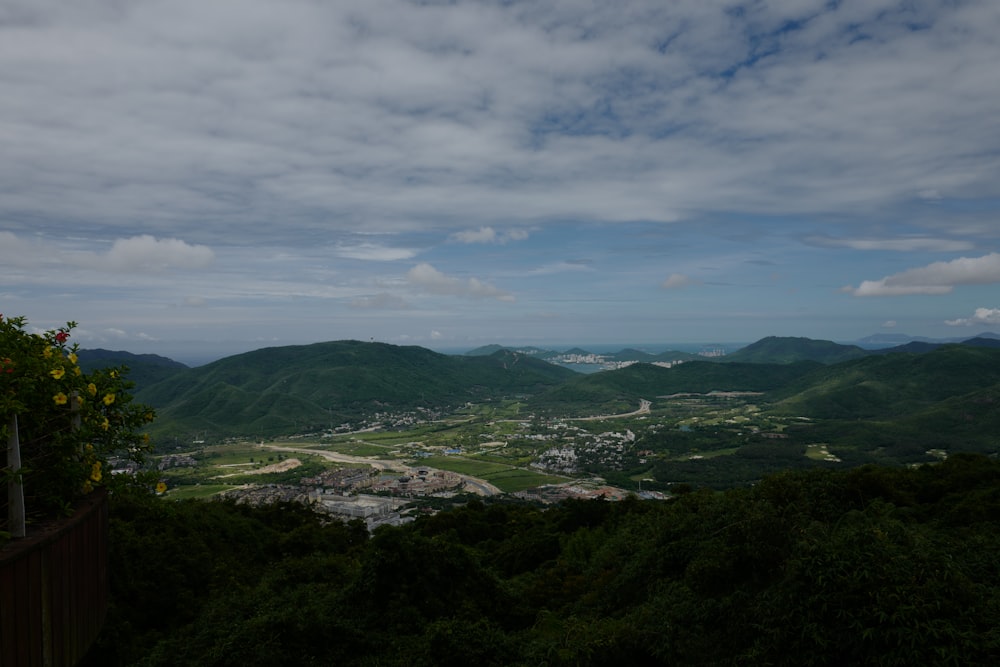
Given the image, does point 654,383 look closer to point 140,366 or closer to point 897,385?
point 897,385

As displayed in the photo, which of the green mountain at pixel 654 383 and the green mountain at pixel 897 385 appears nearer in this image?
the green mountain at pixel 897 385

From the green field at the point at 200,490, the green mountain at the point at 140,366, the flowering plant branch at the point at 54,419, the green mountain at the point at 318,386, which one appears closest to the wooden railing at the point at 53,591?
the flowering plant branch at the point at 54,419

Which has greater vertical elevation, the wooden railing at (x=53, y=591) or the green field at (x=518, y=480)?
the wooden railing at (x=53, y=591)

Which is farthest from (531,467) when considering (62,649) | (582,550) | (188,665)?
(62,649)

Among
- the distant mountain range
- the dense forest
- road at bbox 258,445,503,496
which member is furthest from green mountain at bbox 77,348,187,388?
the dense forest

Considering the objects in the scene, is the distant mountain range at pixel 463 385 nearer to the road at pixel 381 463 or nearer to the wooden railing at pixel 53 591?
the road at pixel 381 463

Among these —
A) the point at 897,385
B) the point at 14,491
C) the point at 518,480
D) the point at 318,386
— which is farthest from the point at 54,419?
the point at 318,386
